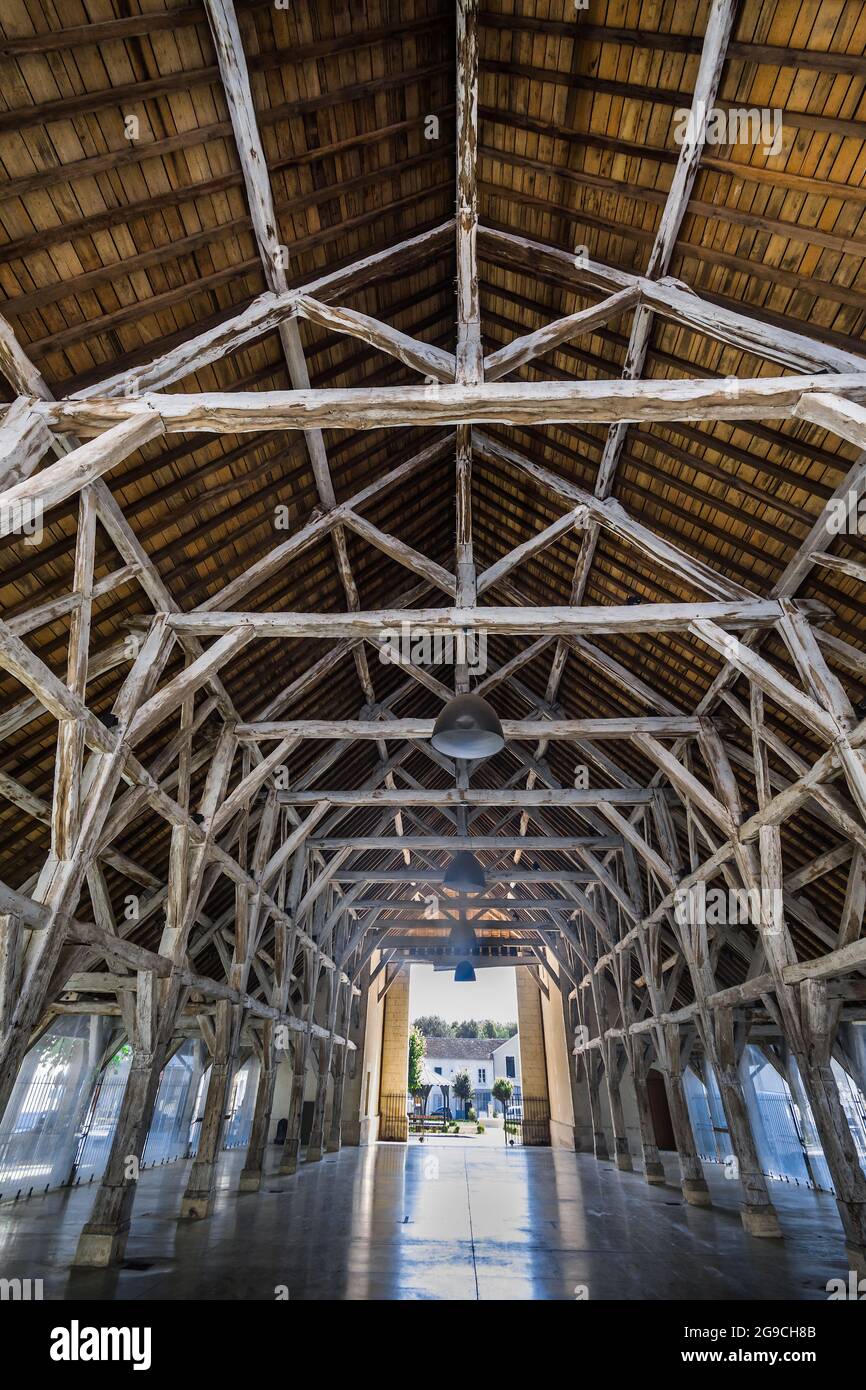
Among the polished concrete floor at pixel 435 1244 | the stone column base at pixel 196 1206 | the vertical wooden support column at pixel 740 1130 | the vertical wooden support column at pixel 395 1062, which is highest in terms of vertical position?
the vertical wooden support column at pixel 395 1062

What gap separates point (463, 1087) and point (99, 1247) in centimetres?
4531

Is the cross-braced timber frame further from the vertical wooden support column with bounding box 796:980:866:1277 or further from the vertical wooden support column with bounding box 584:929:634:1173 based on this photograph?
the vertical wooden support column with bounding box 584:929:634:1173

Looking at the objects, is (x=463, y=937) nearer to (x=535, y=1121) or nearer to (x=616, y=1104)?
(x=616, y=1104)

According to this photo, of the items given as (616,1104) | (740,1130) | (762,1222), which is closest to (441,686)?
(740,1130)

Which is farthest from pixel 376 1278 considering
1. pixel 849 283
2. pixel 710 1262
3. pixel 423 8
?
pixel 423 8

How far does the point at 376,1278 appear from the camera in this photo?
5.41 metres

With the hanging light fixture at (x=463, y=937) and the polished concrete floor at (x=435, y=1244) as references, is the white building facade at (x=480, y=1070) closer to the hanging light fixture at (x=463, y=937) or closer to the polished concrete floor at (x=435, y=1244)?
the hanging light fixture at (x=463, y=937)

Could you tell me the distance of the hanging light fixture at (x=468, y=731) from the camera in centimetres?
624

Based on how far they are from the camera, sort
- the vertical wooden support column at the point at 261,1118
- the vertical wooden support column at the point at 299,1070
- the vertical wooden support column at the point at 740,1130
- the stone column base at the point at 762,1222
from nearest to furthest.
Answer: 1. the stone column base at the point at 762,1222
2. the vertical wooden support column at the point at 740,1130
3. the vertical wooden support column at the point at 261,1118
4. the vertical wooden support column at the point at 299,1070

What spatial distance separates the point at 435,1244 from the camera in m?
6.75

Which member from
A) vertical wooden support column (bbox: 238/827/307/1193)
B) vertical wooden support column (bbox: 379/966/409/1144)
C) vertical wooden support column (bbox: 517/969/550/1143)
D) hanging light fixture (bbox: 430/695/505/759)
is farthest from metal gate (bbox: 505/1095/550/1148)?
hanging light fixture (bbox: 430/695/505/759)

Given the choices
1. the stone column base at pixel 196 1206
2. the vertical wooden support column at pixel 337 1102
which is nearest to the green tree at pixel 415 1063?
the vertical wooden support column at pixel 337 1102

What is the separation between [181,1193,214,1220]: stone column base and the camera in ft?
27.7

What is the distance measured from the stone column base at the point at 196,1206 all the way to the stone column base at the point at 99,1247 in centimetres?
238
